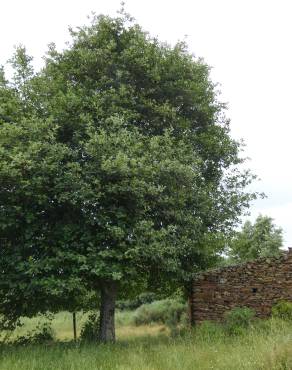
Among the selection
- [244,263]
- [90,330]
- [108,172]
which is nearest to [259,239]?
[244,263]

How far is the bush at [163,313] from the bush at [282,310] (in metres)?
10.9

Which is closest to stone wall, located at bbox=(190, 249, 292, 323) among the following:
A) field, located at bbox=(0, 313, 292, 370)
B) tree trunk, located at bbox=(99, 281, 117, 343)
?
field, located at bbox=(0, 313, 292, 370)

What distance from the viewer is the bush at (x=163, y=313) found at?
89.5 feet

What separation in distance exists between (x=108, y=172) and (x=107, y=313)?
18.2ft

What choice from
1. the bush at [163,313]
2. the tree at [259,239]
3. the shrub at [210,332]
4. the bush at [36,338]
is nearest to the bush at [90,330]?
the bush at [36,338]

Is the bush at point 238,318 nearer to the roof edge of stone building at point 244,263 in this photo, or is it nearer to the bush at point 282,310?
the bush at point 282,310

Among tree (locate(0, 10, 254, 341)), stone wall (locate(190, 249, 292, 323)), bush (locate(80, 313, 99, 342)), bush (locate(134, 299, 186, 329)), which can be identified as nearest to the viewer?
tree (locate(0, 10, 254, 341))

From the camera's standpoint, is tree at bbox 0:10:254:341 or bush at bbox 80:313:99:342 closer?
tree at bbox 0:10:254:341

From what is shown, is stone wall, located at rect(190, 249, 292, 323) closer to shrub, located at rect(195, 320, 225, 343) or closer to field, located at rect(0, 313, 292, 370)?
shrub, located at rect(195, 320, 225, 343)

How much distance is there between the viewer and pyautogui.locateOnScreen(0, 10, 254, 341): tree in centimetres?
1262

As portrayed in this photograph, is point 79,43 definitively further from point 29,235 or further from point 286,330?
point 286,330

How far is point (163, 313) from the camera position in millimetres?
29078

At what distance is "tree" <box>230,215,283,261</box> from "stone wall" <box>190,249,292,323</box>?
13330 mm

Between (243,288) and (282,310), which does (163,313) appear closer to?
(243,288)
